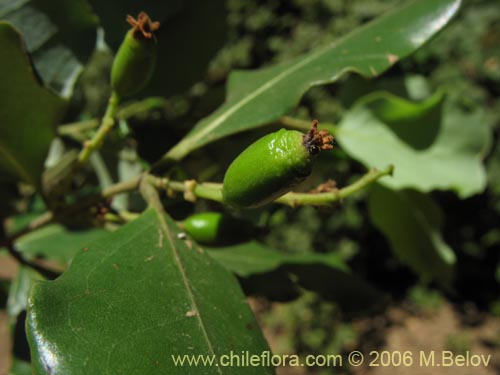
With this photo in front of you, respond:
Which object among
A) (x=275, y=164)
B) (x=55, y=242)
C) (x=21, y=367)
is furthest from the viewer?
(x=55, y=242)

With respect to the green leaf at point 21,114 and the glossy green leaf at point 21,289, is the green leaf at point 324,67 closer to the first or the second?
the green leaf at point 21,114

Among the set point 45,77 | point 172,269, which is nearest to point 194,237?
point 172,269

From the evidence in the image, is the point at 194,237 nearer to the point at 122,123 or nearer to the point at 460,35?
the point at 122,123

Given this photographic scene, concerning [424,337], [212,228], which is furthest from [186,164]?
[424,337]

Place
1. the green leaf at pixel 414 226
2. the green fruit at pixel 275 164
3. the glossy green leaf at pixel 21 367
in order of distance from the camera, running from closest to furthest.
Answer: the green fruit at pixel 275 164, the glossy green leaf at pixel 21 367, the green leaf at pixel 414 226

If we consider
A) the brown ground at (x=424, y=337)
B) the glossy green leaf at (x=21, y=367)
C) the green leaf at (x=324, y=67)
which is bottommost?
the brown ground at (x=424, y=337)

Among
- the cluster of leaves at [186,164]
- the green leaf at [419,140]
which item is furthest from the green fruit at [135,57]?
the green leaf at [419,140]

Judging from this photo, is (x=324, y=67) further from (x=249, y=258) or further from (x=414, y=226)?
(x=414, y=226)
